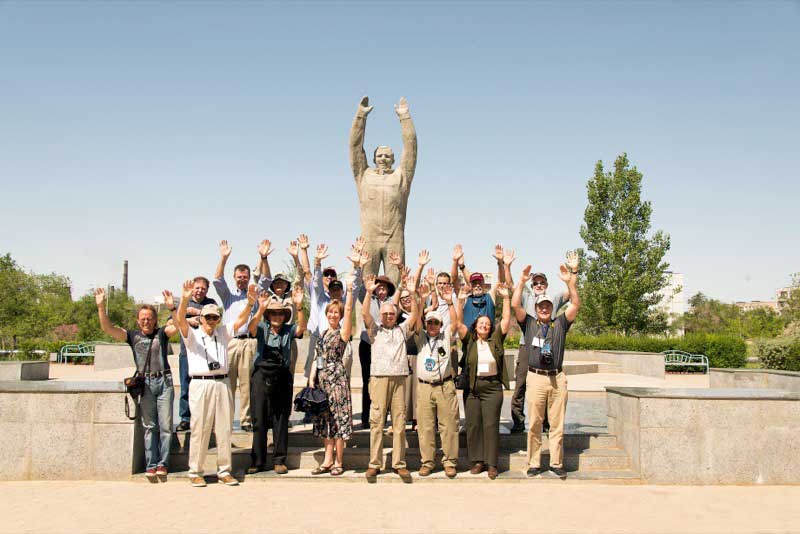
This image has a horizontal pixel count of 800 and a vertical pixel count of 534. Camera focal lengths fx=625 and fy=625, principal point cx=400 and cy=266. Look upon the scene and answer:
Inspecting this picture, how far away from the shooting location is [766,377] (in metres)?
10.5

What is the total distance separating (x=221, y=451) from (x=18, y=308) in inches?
1181

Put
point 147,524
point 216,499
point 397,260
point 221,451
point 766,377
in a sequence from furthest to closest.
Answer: point 766,377, point 397,260, point 221,451, point 216,499, point 147,524

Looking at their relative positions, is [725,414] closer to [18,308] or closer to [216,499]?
[216,499]

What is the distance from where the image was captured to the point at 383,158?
11.9 m

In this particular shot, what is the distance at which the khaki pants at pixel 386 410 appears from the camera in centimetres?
589

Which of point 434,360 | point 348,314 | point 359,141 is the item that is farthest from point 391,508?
point 359,141

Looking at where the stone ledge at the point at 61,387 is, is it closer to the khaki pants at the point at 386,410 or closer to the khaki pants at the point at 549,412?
the khaki pants at the point at 386,410

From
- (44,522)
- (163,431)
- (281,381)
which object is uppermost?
(281,381)

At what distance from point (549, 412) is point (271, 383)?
2.72 meters

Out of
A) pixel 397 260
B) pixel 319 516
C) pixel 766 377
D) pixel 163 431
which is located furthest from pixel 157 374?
pixel 766 377

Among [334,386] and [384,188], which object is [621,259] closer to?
[384,188]

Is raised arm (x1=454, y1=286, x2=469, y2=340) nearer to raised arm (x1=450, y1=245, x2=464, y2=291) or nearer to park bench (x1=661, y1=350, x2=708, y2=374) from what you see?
raised arm (x1=450, y1=245, x2=464, y2=291)

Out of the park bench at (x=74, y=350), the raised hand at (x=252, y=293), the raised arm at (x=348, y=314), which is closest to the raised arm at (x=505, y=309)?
the raised arm at (x=348, y=314)

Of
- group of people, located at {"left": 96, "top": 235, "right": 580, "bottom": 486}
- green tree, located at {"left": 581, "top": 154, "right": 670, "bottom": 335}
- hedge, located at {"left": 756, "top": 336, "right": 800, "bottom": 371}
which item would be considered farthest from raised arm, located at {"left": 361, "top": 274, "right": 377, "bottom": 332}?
green tree, located at {"left": 581, "top": 154, "right": 670, "bottom": 335}
